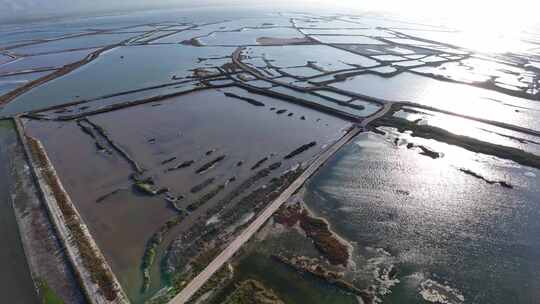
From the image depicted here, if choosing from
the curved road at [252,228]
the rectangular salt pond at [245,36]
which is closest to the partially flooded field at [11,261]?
the curved road at [252,228]

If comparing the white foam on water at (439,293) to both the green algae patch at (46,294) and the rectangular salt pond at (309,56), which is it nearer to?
the green algae patch at (46,294)

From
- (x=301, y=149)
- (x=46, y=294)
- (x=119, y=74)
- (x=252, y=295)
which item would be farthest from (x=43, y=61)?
(x=252, y=295)

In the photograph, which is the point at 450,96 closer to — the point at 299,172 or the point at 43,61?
the point at 299,172

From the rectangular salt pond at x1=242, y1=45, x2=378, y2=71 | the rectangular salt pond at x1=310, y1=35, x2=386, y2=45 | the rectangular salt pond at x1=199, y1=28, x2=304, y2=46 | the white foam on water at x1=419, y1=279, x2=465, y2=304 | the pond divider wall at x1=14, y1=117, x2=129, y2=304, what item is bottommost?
the white foam on water at x1=419, y1=279, x2=465, y2=304

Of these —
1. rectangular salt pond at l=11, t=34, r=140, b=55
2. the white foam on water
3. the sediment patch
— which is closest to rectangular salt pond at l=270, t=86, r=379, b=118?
the sediment patch

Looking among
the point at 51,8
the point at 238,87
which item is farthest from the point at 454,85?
the point at 51,8

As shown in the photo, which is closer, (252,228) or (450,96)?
Answer: (252,228)

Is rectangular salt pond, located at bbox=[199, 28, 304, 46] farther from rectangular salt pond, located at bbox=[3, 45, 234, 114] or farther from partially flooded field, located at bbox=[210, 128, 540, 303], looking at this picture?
partially flooded field, located at bbox=[210, 128, 540, 303]

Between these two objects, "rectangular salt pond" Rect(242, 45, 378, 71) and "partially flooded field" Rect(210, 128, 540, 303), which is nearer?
"partially flooded field" Rect(210, 128, 540, 303)
